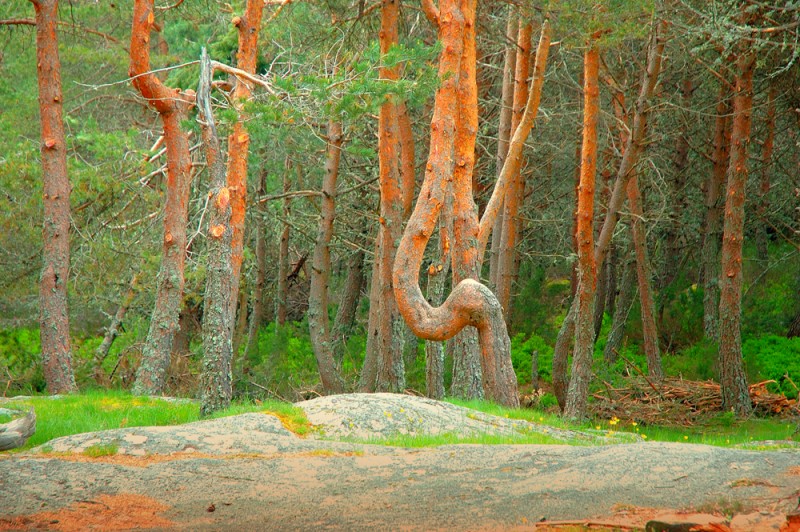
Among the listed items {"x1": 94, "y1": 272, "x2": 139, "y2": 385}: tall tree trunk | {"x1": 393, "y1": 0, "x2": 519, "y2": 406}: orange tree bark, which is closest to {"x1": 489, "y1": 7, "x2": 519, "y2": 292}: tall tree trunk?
{"x1": 393, "y1": 0, "x2": 519, "y2": 406}: orange tree bark

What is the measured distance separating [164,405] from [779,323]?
15.4 m

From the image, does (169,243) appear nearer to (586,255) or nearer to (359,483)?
(586,255)

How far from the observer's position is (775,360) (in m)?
17.9

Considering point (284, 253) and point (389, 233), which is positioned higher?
point (284, 253)

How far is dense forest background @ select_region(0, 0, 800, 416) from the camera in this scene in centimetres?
1306

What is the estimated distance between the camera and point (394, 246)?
44.5 ft

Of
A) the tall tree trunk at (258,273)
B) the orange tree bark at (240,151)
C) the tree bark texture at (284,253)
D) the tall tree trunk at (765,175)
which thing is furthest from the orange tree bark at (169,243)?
the tall tree trunk at (765,175)

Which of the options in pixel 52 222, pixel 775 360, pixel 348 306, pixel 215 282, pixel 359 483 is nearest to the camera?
pixel 359 483

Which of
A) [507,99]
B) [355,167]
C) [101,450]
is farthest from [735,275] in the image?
[101,450]

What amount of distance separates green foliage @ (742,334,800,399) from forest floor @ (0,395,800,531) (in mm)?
11225

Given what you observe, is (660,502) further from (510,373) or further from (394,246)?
(394,246)

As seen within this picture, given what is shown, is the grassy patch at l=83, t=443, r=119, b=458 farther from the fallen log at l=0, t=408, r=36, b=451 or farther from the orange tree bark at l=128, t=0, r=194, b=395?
the orange tree bark at l=128, t=0, r=194, b=395

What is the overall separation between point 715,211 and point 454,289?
427 inches

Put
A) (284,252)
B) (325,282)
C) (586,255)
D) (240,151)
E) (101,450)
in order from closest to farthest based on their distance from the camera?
1. (101,450)
2. (240,151)
3. (586,255)
4. (325,282)
5. (284,252)
